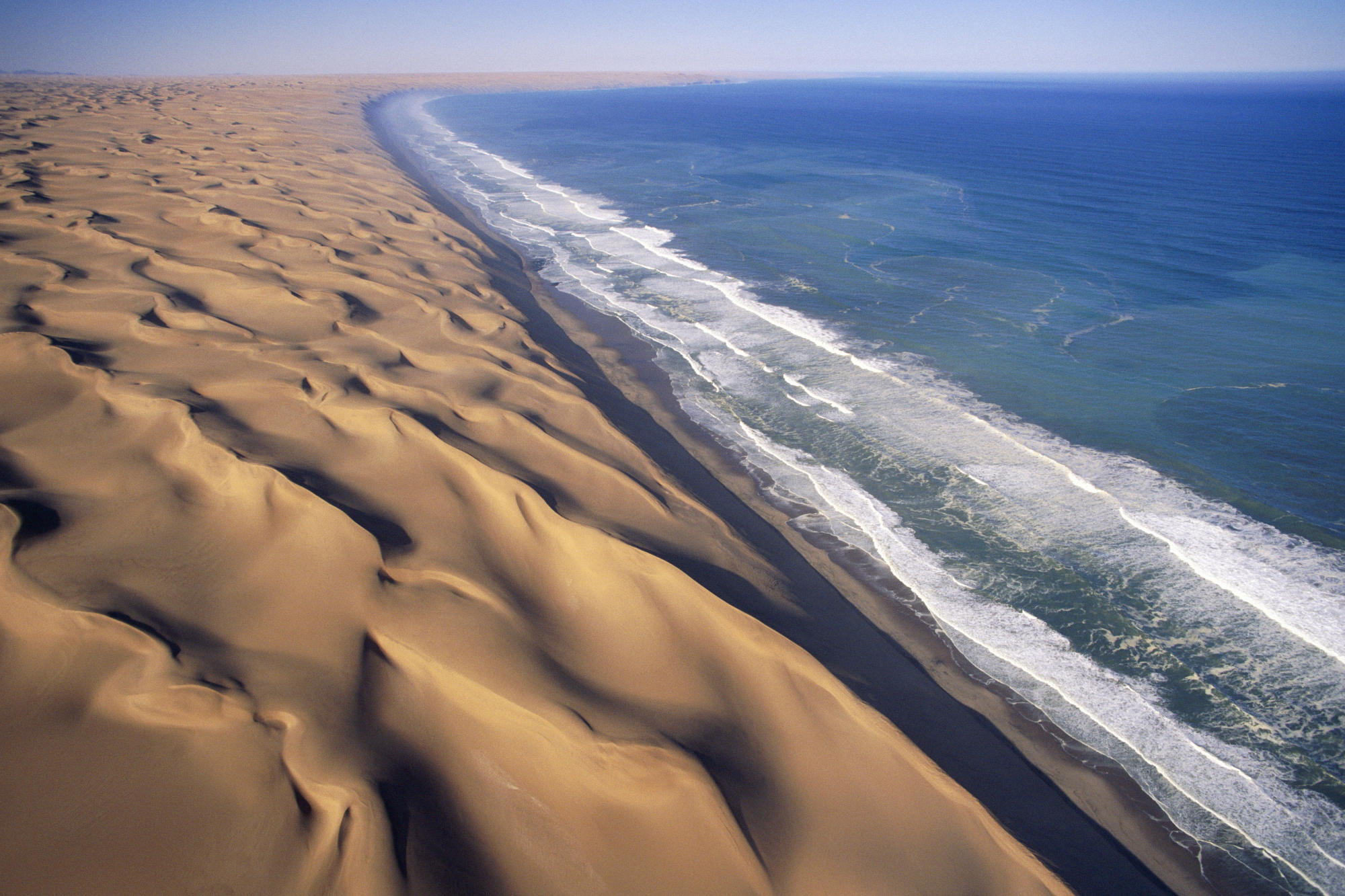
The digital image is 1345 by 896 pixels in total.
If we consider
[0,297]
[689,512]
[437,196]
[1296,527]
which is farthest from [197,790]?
[437,196]

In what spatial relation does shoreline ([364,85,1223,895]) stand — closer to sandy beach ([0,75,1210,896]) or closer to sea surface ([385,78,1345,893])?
sandy beach ([0,75,1210,896])

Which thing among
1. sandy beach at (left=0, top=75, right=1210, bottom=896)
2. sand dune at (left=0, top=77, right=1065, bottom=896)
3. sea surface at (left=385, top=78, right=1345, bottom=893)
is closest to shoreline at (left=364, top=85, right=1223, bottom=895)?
sandy beach at (left=0, top=75, right=1210, bottom=896)

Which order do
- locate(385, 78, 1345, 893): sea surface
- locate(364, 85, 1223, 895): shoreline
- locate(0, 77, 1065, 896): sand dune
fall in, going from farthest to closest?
locate(385, 78, 1345, 893): sea surface → locate(364, 85, 1223, 895): shoreline → locate(0, 77, 1065, 896): sand dune

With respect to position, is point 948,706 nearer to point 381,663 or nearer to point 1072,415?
point 381,663

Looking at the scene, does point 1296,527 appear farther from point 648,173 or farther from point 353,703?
point 648,173

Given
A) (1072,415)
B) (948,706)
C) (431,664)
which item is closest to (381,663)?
(431,664)
